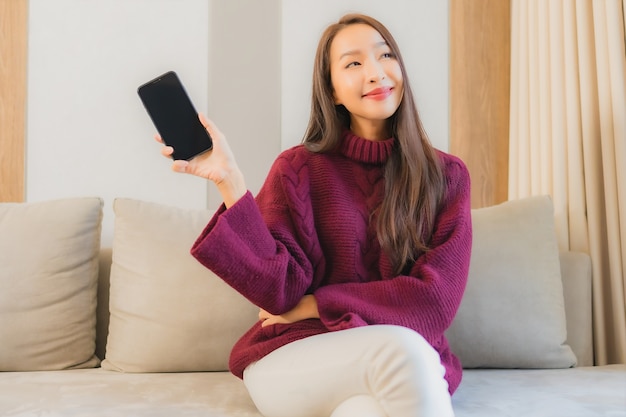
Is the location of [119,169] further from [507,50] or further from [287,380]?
[507,50]

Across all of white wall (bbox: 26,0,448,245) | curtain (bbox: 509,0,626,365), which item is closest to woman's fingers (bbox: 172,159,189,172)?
white wall (bbox: 26,0,448,245)

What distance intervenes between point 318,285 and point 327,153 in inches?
12.5

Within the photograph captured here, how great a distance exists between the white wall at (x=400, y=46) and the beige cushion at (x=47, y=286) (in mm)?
805

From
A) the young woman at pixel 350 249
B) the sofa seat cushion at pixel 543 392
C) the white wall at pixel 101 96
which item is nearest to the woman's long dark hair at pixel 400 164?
the young woman at pixel 350 249

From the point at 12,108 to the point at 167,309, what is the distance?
0.93 metres

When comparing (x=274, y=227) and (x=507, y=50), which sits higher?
(x=507, y=50)

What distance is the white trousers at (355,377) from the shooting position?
107 cm

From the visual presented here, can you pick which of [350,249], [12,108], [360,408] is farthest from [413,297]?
[12,108]

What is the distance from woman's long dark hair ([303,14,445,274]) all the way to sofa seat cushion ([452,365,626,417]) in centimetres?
32

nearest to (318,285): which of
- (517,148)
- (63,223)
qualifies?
(63,223)

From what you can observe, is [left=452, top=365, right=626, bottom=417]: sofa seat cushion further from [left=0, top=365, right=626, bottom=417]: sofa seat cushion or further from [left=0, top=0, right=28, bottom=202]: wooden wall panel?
[left=0, top=0, right=28, bottom=202]: wooden wall panel

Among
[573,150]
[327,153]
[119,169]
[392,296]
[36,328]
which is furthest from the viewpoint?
[119,169]

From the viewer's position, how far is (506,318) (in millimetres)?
1812

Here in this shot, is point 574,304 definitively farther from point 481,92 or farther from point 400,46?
point 400,46
